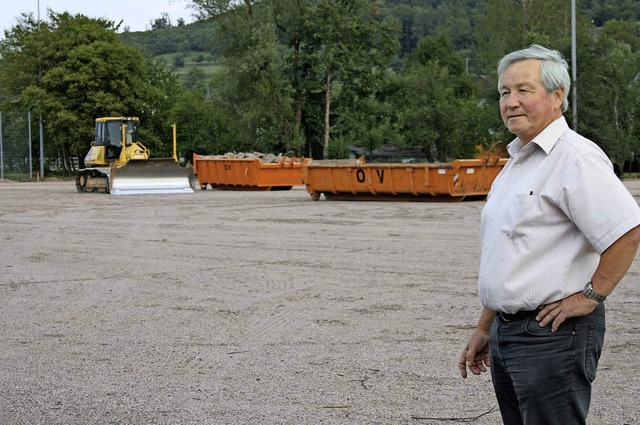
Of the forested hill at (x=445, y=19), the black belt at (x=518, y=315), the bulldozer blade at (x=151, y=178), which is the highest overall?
the forested hill at (x=445, y=19)

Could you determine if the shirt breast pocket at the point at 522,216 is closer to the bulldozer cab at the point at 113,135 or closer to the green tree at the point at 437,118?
the bulldozer cab at the point at 113,135

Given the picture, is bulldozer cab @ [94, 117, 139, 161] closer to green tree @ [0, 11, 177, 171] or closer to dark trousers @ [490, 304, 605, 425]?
green tree @ [0, 11, 177, 171]

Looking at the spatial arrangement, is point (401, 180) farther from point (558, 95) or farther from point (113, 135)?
point (558, 95)

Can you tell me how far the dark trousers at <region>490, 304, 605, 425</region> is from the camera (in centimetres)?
344

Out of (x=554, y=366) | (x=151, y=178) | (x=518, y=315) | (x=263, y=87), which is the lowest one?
(x=151, y=178)

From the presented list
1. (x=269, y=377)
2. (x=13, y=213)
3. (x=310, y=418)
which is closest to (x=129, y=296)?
(x=269, y=377)

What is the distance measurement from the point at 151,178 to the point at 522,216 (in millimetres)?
33826

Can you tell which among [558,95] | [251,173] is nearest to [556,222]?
[558,95]

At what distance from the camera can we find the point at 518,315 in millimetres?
3551

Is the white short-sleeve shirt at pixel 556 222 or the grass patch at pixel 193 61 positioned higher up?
the grass patch at pixel 193 61

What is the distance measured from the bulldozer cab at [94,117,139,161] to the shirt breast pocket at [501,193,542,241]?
3760cm

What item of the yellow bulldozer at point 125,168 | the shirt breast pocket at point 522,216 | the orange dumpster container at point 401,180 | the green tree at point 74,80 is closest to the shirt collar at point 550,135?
the shirt breast pocket at point 522,216

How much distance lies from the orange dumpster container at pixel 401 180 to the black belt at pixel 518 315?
23.4 meters

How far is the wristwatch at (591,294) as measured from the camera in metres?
3.43
